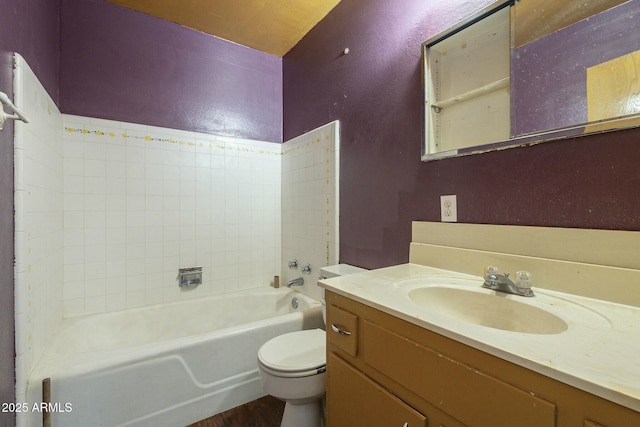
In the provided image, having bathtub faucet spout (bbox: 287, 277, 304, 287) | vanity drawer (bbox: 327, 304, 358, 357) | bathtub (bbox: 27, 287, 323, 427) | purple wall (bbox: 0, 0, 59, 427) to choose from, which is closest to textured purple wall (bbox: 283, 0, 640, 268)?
bathtub faucet spout (bbox: 287, 277, 304, 287)

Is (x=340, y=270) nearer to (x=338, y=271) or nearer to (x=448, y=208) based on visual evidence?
(x=338, y=271)

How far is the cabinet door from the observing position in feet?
2.36

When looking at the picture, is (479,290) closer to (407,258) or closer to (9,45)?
(407,258)

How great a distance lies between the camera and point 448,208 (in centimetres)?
123

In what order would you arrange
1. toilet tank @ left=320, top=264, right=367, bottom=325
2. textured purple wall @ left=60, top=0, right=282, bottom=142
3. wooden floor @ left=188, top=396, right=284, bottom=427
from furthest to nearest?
textured purple wall @ left=60, top=0, right=282, bottom=142 < toilet tank @ left=320, top=264, right=367, bottom=325 < wooden floor @ left=188, top=396, right=284, bottom=427

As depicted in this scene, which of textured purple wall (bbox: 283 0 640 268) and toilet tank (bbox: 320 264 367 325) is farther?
toilet tank (bbox: 320 264 367 325)

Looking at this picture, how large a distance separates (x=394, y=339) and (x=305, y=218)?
5.05 feet

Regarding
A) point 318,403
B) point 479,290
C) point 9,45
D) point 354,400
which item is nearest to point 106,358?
point 318,403

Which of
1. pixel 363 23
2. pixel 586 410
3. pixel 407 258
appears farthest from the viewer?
pixel 363 23

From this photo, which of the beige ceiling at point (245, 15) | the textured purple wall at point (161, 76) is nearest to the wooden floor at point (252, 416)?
the textured purple wall at point (161, 76)

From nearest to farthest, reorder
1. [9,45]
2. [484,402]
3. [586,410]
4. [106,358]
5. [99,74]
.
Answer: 1. [586,410]
2. [484,402]
3. [9,45]
4. [106,358]
5. [99,74]

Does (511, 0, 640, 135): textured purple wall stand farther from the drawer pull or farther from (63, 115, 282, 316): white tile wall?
(63, 115, 282, 316): white tile wall

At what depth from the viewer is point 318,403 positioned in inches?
52.0

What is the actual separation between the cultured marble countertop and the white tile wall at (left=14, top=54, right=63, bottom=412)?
4.39 ft
